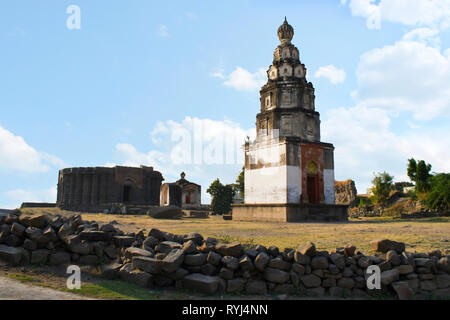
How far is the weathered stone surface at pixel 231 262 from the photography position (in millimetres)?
6074

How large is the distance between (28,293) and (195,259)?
272cm

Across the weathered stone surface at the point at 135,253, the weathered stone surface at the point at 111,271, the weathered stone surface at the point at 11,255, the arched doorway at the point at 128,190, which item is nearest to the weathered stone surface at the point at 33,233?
the weathered stone surface at the point at 11,255

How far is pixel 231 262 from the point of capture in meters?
6.09

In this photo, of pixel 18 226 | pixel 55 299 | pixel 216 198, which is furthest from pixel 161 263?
pixel 216 198

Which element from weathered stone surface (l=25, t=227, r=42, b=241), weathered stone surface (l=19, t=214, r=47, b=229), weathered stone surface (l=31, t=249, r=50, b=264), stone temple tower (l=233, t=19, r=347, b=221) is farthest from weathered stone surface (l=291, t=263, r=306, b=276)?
stone temple tower (l=233, t=19, r=347, b=221)

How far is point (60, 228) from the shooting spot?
777cm

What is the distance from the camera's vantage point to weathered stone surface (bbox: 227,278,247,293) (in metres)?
5.93

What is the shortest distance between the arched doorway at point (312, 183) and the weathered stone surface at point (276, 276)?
1594 cm

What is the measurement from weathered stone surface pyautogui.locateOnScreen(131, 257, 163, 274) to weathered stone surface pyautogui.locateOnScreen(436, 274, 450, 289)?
17.3 ft

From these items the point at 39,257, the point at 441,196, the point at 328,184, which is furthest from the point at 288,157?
the point at 441,196

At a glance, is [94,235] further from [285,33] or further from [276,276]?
[285,33]

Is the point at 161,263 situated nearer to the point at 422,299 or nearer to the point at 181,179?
the point at 422,299

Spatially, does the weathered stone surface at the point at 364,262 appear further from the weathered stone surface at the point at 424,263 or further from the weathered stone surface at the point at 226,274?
the weathered stone surface at the point at 226,274

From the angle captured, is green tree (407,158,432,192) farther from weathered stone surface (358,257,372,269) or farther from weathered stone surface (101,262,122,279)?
weathered stone surface (101,262,122,279)
